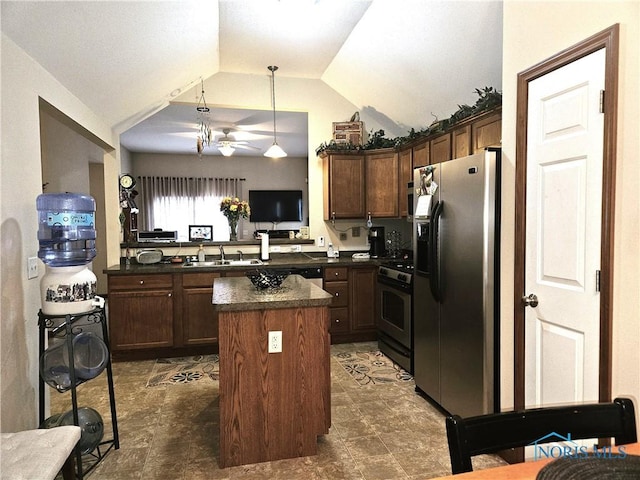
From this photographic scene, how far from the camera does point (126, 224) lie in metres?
4.39

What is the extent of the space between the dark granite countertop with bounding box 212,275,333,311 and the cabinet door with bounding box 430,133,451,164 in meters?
1.84

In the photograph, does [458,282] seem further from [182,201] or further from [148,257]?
[182,201]

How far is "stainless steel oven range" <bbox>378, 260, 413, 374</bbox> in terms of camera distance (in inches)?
133

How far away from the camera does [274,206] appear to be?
8758 mm

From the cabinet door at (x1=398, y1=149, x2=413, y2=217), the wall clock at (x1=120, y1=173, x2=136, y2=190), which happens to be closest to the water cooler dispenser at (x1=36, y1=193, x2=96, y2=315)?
the wall clock at (x1=120, y1=173, x2=136, y2=190)

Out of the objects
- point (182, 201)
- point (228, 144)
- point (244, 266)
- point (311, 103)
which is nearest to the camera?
point (244, 266)

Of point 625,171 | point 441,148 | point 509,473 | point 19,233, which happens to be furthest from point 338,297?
point 509,473

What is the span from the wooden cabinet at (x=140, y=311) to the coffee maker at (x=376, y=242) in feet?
7.57

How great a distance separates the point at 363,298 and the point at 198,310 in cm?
175

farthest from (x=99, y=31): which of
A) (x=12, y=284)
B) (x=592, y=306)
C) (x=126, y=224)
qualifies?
(x=592, y=306)

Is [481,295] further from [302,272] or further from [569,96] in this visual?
[302,272]

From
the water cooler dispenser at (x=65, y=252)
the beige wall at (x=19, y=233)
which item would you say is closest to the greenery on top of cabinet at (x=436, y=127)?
the water cooler dispenser at (x=65, y=252)

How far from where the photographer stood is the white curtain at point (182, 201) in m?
8.43

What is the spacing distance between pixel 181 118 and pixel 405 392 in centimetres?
488
